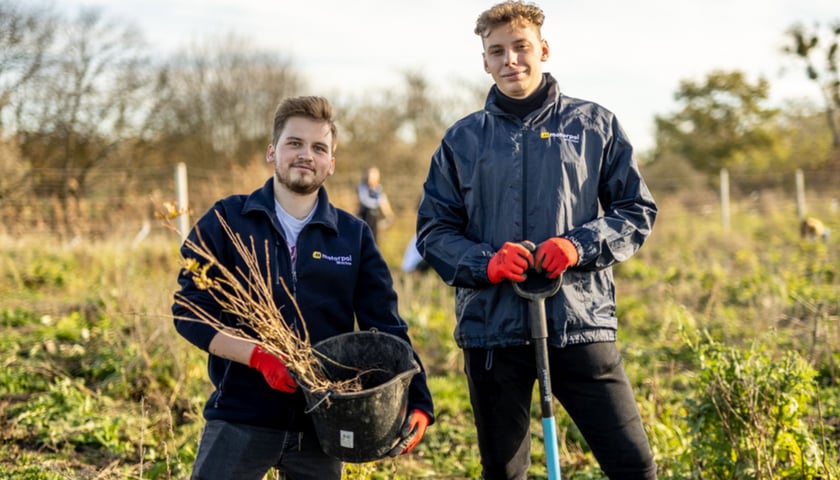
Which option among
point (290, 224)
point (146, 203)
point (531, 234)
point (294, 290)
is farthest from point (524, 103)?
point (146, 203)

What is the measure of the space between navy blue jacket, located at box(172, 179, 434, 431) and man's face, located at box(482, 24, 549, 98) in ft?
2.56

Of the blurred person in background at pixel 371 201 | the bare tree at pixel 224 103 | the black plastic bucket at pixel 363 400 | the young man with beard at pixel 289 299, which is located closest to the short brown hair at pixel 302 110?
the young man with beard at pixel 289 299

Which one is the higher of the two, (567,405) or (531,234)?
(531,234)

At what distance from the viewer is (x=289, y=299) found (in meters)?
2.67

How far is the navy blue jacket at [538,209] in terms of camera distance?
99.7 inches

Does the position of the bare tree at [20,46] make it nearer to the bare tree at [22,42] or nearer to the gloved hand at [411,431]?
the bare tree at [22,42]

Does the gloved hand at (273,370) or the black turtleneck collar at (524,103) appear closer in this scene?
the gloved hand at (273,370)

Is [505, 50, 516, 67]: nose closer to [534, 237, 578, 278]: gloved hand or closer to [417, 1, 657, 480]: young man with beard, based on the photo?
[417, 1, 657, 480]: young man with beard

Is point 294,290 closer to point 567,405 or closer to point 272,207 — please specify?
point 272,207

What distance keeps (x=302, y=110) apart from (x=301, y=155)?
0.58ft

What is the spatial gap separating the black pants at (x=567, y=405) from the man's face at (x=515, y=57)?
91 centimetres

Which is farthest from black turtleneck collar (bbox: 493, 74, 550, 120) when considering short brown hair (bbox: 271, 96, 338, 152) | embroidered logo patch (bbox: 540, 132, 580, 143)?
short brown hair (bbox: 271, 96, 338, 152)

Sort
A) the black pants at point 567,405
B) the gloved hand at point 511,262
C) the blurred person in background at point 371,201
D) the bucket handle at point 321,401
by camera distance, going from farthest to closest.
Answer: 1. the blurred person in background at point 371,201
2. the black pants at point 567,405
3. the gloved hand at point 511,262
4. the bucket handle at point 321,401

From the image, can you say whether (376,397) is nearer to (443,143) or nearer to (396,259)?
(443,143)
